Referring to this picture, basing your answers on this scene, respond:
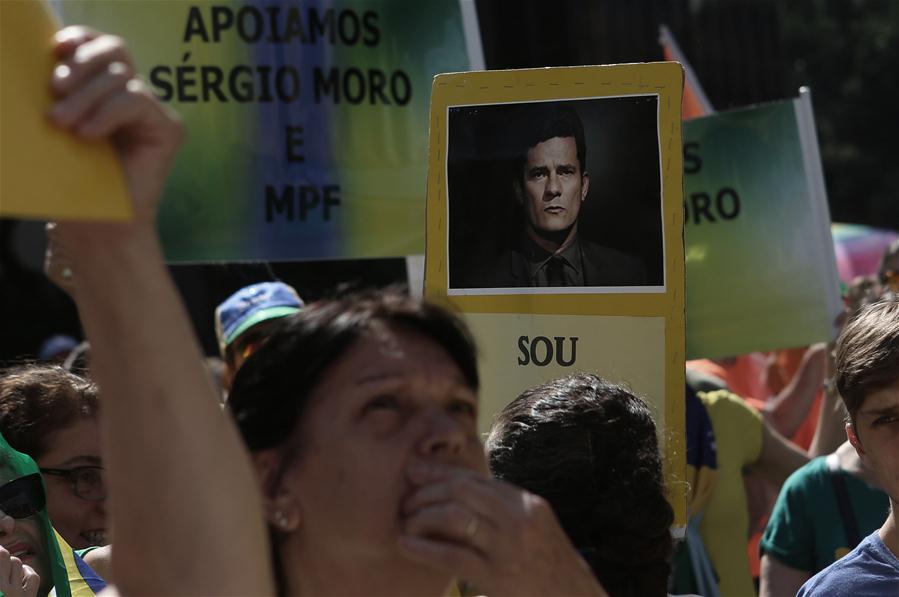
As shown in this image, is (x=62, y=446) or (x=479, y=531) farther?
(x=62, y=446)

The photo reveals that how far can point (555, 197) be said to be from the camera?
2.69 m

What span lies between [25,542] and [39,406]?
19.9 inches

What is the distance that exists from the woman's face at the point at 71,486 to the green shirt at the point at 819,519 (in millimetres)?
1641

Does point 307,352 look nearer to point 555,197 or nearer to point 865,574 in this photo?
point 555,197

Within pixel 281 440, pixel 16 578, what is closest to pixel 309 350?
pixel 281 440

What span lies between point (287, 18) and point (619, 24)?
429 centimetres

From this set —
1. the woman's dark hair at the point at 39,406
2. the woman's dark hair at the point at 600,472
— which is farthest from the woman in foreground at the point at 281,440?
the woman's dark hair at the point at 39,406

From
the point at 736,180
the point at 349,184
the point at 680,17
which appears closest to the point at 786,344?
the point at 736,180

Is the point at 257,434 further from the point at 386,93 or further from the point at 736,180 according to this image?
the point at 736,180

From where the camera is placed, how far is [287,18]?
13.6 feet

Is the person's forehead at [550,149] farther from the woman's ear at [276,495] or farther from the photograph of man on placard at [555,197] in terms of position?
the woman's ear at [276,495]

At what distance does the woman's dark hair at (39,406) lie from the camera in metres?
2.71

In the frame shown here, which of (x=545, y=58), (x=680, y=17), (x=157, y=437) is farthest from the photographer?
(x=680, y=17)

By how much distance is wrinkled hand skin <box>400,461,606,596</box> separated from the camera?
133 centimetres
